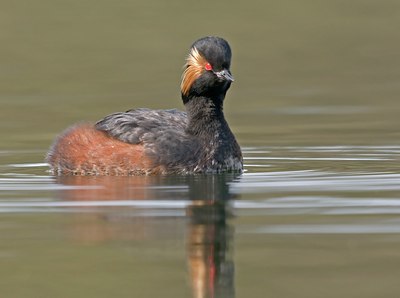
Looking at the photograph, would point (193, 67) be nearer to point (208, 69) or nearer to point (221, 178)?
point (208, 69)

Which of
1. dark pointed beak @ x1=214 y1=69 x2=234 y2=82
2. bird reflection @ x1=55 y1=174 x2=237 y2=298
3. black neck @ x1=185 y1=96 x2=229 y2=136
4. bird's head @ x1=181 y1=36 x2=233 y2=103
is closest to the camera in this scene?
bird reflection @ x1=55 y1=174 x2=237 y2=298

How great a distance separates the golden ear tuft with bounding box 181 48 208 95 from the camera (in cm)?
1541

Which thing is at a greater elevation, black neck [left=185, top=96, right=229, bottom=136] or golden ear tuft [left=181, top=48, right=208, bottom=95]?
golden ear tuft [left=181, top=48, right=208, bottom=95]

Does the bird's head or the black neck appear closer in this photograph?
the bird's head

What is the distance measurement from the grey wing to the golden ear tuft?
438 mm

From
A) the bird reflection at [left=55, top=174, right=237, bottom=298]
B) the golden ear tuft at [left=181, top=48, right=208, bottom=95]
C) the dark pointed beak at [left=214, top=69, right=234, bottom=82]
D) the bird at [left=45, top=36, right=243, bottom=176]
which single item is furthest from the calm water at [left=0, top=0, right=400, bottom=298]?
the golden ear tuft at [left=181, top=48, right=208, bottom=95]

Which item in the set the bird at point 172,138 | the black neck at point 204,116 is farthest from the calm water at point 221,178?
the black neck at point 204,116

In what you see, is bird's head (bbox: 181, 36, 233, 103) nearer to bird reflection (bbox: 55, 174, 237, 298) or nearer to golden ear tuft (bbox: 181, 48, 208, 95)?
golden ear tuft (bbox: 181, 48, 208, 95)

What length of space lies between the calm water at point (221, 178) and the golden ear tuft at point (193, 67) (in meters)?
1.17

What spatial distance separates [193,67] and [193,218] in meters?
3.36

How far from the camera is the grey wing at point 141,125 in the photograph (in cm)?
1532

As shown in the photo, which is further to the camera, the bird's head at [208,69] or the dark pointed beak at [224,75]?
the bird's head at [208,69]

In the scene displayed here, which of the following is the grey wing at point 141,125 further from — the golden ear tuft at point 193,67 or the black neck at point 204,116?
the golden ear tuft at point 193,67

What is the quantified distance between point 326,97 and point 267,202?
1091cm
